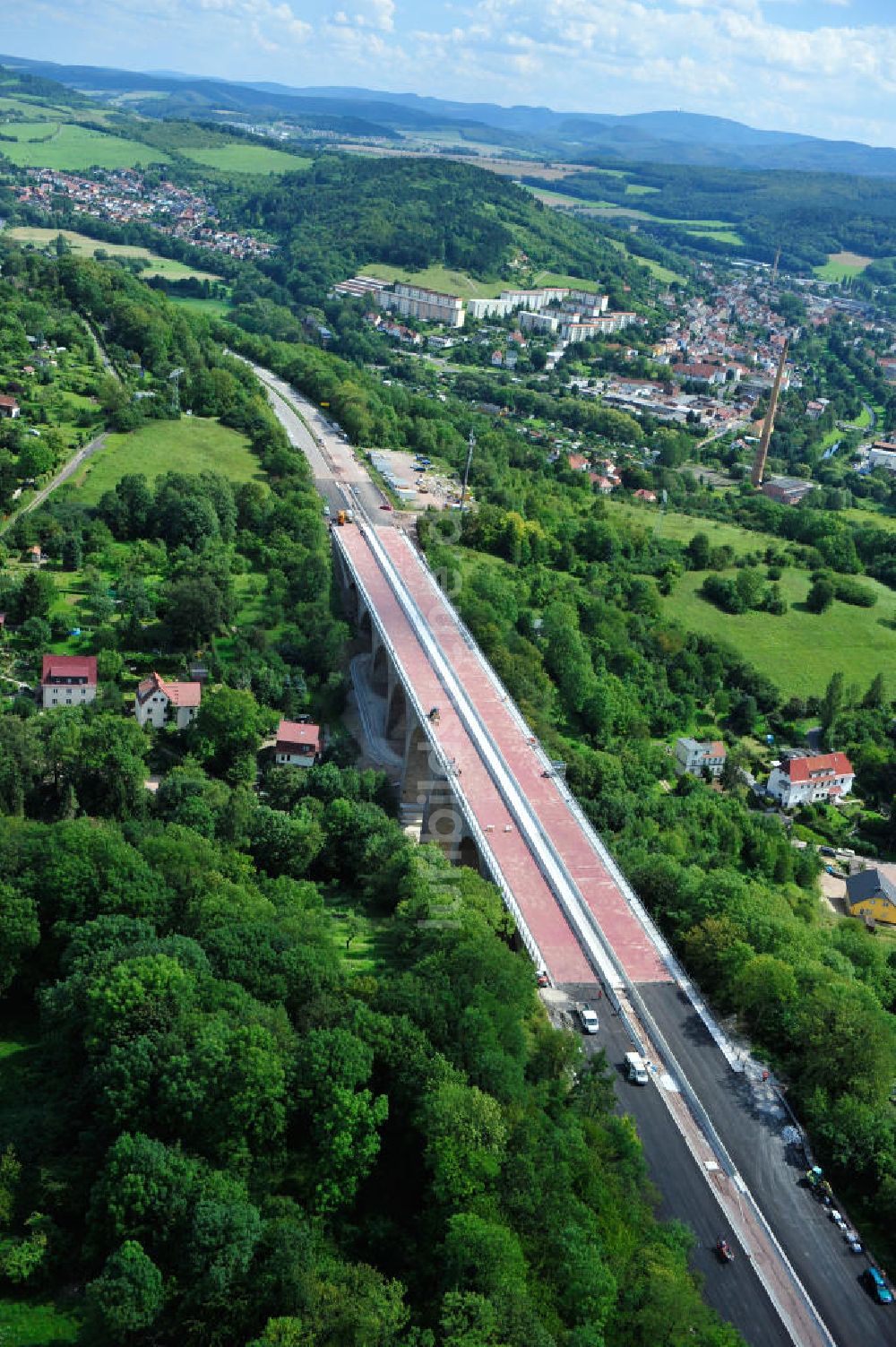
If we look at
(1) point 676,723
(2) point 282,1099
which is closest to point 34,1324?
(2) point 282,1099

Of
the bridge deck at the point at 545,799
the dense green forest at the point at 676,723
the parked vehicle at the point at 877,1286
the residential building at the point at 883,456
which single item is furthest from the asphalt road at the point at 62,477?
the residential building at the point at 883,456

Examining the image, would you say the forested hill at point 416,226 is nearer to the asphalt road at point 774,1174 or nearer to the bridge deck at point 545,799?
the bridge deck at point 545,799

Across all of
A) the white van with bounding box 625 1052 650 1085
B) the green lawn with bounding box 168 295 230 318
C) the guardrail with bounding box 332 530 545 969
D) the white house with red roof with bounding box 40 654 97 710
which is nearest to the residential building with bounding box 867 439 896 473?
the green lawn with bounding box 168 295 230 318

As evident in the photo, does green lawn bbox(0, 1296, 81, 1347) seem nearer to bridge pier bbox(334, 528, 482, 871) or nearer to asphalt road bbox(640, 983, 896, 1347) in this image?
asphalt road bbox(640, 983, 896, 1347)

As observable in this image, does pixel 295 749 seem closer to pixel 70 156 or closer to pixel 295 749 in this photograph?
pixel 295 749

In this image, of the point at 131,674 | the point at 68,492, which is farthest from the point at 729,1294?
the point at 68,492

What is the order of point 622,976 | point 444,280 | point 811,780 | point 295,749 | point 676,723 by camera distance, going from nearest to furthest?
point 622,976 < point 295,749 < point 811,780 < point 676,723 < point 444,280
